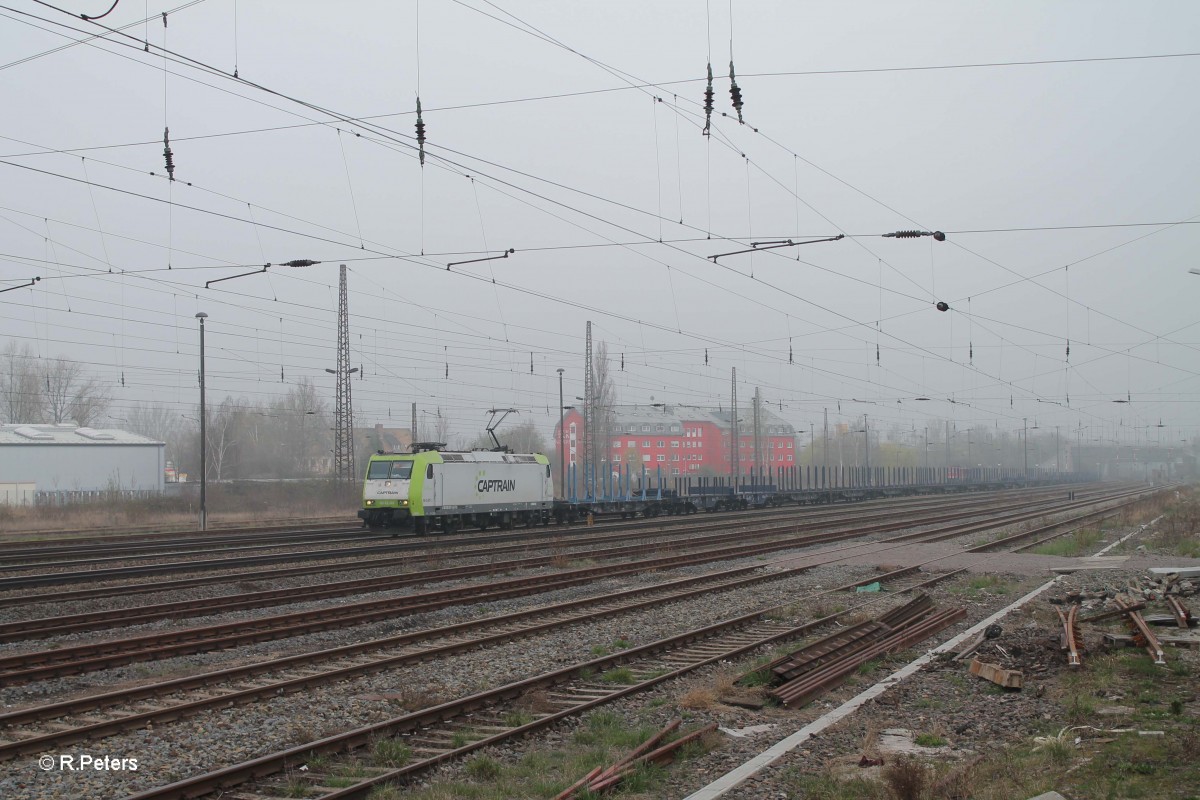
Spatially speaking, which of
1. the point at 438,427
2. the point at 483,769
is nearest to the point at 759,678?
the point at 483,769

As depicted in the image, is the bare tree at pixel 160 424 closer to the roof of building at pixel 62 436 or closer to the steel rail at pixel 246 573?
the roof of building at pixel 62 436

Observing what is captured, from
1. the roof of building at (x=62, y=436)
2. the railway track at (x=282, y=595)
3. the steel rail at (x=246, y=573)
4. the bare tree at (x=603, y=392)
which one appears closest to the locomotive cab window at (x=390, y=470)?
the steel rail at (x=246, y=573)

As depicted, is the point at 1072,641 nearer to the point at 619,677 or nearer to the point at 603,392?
the point at 619,677

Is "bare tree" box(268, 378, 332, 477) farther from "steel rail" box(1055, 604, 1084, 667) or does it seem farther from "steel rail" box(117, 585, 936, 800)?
"steel rail" box(1055, 604, 1084, 667)

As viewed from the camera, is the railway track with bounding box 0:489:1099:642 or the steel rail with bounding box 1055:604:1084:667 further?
the railway track with bounding box 0:489:1099:642

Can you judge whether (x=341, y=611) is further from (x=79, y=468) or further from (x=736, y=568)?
(x=79, y=468)

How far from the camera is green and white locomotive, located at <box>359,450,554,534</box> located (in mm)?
31359

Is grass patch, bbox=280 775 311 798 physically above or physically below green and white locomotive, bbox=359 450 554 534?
below

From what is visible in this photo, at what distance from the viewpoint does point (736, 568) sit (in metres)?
22.7

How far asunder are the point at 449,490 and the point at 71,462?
3490cm

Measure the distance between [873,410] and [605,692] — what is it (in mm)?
92203

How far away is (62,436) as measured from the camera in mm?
57562

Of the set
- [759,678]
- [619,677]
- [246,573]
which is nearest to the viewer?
[759,678]

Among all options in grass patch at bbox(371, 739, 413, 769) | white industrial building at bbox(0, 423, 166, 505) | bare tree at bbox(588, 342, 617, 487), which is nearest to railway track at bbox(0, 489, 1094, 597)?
grass patch at bbox(371, 739, 413, 769)
